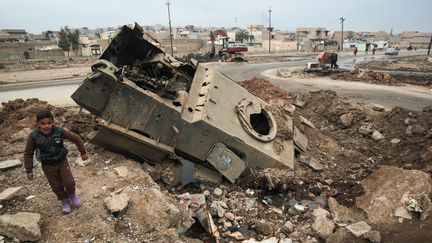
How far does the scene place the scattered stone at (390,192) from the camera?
523 cm

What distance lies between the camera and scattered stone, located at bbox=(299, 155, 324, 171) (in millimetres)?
6812

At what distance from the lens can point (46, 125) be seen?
3.74m

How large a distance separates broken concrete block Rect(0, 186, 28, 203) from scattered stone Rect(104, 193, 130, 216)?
3.48 ft

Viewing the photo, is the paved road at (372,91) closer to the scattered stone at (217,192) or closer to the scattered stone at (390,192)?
the scattered stone at (390,192)

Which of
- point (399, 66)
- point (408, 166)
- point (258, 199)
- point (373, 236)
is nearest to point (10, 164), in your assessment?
point (258, 199)

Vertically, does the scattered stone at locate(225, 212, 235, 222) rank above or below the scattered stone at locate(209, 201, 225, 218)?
below

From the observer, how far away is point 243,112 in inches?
250

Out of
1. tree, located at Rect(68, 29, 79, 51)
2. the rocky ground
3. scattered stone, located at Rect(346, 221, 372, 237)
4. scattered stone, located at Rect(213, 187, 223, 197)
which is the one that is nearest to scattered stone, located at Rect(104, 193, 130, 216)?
the rocky ground

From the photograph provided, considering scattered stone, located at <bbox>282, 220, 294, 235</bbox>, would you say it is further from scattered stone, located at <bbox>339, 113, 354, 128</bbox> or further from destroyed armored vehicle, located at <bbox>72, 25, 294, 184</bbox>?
scattered stone, located at <bbox>339, 113, 354, 128</bbox>

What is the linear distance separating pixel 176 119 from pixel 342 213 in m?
2.92

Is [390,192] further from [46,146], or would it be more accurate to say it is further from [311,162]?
[46,146]

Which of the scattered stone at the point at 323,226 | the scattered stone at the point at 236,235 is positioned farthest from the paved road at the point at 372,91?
the scattered stone at the point at 236,235

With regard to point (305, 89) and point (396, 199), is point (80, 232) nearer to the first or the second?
point (396, 199)

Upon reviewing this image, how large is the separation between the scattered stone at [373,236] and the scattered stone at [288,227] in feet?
3.18
